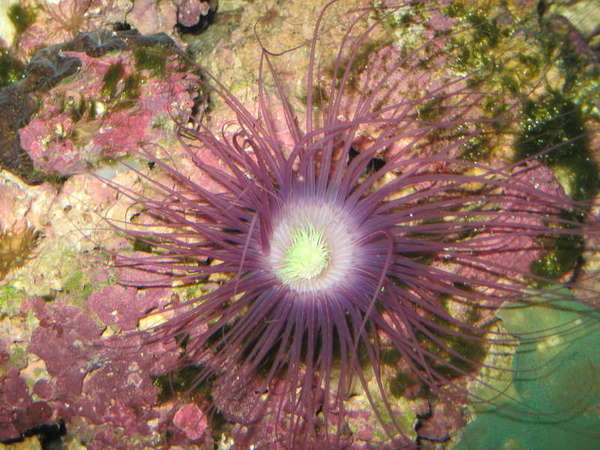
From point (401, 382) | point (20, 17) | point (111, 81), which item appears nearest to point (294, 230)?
point (401, 382)

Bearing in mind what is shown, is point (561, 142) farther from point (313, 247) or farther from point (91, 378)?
point (91, 378)

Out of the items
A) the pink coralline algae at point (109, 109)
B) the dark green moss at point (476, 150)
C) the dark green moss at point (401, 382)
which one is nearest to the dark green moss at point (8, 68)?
the pink coralline algae at point (109, 109)

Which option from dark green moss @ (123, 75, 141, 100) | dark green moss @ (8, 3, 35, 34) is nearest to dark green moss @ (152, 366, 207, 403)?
dark green moss @ (123, 75, 141, 100)

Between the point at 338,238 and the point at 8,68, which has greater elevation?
the point at 8,68

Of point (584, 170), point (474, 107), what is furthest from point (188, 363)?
point (584, 170)

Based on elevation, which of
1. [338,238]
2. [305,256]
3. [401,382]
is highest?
[338,238]

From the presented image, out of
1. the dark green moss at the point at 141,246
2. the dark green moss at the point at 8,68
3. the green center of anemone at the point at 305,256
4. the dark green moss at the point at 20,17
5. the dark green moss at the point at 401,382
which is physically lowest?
the dark green moss at the point at 401,382

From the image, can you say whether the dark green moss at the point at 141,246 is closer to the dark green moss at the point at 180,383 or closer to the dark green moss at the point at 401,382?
the dark green moss at the point at 180,383
